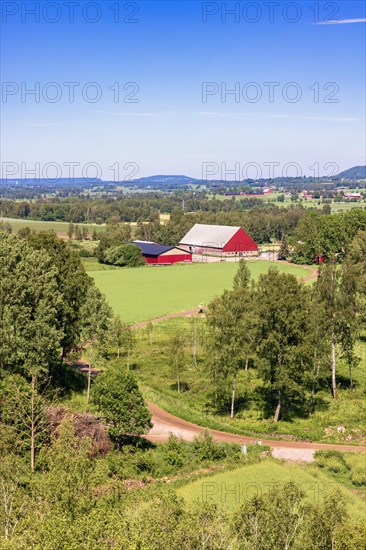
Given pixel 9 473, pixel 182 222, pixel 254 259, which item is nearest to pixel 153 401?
pixel 9 473

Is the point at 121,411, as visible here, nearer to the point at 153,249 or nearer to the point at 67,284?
the point at 67,284

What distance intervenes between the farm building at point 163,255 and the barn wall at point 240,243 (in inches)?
544

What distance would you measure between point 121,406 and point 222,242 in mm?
124237

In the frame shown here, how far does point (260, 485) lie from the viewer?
34.8m

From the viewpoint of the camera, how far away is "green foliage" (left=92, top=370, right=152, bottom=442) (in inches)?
1523

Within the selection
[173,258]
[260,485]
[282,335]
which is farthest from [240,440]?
[173,258]

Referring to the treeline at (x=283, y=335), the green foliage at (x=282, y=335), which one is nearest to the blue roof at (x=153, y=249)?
the treeline at (x=283, y=335)

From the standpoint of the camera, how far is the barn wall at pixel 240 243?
525 ft

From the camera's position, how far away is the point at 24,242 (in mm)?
47500

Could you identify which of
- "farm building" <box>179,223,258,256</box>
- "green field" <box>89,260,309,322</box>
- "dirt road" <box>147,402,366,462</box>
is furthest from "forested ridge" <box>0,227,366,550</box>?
"farm building" <box>179,223,258,256</box>

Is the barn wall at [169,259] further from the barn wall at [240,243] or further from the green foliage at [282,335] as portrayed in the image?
the green foliage at [282,335]

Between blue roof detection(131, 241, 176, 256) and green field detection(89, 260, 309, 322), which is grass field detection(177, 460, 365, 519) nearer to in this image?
green field detection(89, 260, 309, 322)

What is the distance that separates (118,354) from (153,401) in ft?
50.4

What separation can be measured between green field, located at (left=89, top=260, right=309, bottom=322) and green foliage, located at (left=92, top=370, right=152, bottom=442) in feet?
149
